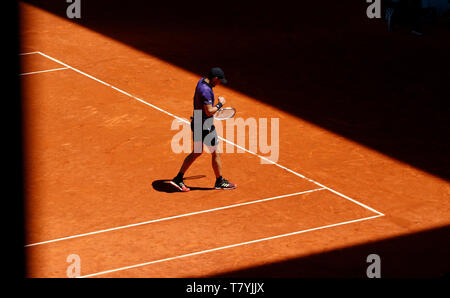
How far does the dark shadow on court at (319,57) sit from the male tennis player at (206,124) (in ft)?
12.3

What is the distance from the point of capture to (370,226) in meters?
12.3

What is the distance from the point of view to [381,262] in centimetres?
1116

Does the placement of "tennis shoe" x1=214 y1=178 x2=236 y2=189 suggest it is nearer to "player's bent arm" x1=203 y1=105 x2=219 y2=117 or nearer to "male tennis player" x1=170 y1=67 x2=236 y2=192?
"male tennis player" x1=170 y1=67 x2=236 y2=192

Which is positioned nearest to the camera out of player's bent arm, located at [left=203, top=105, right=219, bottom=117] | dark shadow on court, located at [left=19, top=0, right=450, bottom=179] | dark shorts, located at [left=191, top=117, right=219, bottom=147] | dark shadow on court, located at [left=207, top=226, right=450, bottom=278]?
dark shadow on court, located at [left=207, top=226, right=450, bottom=278]

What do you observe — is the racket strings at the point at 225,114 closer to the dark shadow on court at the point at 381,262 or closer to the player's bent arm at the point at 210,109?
the player's bent arm at the point at 210,109

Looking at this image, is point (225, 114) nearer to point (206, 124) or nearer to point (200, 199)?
point (206, 124)

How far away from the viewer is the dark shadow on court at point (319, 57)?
1692 centimetres

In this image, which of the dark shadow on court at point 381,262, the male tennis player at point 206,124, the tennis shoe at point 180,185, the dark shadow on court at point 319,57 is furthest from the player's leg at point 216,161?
the dark shadow on court at point 319,57

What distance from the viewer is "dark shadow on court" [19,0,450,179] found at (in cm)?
1692

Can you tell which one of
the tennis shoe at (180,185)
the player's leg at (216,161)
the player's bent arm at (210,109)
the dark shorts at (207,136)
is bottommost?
the tennis shoe at (180,185)

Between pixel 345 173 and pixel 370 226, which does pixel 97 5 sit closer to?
pixel 345 173

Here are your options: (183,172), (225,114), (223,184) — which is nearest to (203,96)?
(225,114)

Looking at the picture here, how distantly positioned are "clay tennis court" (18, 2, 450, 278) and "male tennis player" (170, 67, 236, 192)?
29cm

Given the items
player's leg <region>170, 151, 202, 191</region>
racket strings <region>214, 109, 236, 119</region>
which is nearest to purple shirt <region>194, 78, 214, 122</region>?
racket strings <region>214, 109, 236, 119</region>
